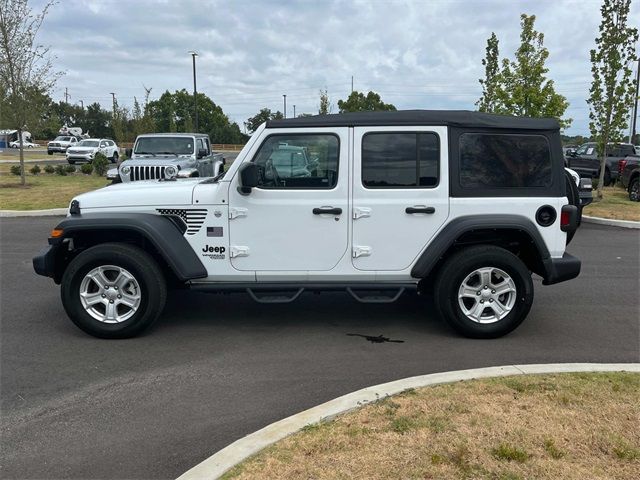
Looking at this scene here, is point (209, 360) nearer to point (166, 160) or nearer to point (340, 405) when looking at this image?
point (340, 405)

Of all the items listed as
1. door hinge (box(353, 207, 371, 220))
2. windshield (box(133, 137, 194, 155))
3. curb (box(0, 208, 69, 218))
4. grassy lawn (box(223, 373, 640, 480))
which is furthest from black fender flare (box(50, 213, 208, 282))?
windshield (box(133, 137, 194, 155))

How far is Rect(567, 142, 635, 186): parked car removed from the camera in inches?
837

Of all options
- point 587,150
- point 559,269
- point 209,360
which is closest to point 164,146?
point 209,360

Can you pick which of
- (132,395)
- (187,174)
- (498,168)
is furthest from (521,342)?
(187,174)

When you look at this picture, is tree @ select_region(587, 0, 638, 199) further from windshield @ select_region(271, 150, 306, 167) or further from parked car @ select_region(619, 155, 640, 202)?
windshield @ select_region(271, 150, 306, 167)

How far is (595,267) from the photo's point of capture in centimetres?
838

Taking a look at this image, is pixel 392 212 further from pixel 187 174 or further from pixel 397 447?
pixel 187 174

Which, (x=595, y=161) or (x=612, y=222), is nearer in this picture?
(x=612, y=222)

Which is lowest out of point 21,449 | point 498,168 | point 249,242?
point 21,449

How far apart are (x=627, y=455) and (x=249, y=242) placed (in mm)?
3273

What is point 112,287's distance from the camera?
16.8 ft

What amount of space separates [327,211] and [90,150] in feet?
99.3

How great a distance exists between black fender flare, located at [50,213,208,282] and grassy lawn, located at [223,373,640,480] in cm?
218

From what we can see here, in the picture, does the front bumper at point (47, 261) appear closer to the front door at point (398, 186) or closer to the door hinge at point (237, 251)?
the door hinge at point (237, 251)
